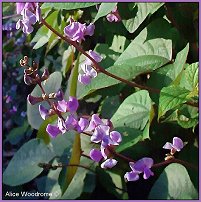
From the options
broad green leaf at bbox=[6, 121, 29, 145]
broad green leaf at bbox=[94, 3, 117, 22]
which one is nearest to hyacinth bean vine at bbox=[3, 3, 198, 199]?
broad green leaf at bbox=[94, 3, 117, 22]

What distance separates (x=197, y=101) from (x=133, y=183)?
1.84ft

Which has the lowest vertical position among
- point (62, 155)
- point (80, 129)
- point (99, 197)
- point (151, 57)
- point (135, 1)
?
Answer: point (99, 197)

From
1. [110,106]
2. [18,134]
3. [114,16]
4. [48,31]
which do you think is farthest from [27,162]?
[18,134]

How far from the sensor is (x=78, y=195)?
56.7 inches

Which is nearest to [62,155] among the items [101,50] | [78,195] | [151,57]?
[78,195]

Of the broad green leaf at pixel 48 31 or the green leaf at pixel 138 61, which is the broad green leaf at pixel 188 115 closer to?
the green leaf at pixel 138 61

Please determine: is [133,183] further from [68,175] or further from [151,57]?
[151,57]

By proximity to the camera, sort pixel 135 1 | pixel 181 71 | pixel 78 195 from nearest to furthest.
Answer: pixel 181 71 → pixel 135 1 → pixel 78 195

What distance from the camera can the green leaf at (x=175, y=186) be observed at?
123 centimetres

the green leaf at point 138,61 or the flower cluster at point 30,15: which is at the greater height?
the flower cluster at point 30,15

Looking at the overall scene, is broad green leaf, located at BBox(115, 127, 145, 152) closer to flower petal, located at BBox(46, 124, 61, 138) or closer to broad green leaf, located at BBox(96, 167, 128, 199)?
flower petal, located at BBox(46, 124, 61, 138)

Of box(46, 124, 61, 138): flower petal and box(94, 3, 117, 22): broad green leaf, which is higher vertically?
box(94, 3, 117, 22): broad green leaf

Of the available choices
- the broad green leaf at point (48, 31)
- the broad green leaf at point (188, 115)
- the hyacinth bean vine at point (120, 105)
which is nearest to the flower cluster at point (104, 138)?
the hyacinth bean vine at point (120, 105)

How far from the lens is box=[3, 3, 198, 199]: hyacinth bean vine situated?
102 cm
